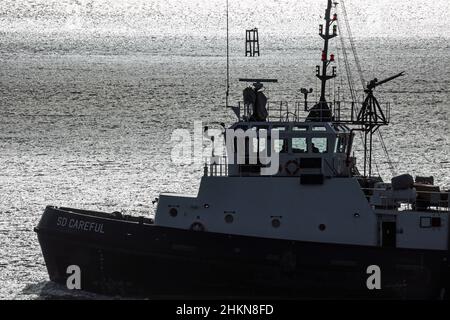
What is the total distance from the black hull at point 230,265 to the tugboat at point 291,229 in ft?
0.10

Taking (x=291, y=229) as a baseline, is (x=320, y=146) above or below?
above

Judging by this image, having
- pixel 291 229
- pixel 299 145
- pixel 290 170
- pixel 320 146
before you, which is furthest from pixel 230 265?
pixel 320 146

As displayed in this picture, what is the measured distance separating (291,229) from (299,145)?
278cm

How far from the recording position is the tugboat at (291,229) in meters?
38.6

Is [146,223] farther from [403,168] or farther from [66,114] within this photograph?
[66,114]

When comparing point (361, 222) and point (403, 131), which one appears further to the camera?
point (403, 131)

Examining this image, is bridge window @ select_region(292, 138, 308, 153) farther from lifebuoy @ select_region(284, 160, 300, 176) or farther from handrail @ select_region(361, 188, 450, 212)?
handrail @ select_region(361, 188, 450, 212)

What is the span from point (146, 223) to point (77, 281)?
310cm

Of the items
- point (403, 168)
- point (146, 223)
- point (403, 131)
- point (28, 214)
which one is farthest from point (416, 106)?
point (146, 223)

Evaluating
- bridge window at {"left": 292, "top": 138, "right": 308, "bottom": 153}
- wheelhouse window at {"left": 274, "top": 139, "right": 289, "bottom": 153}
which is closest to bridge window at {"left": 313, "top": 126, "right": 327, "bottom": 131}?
bridge window at {"left": 292, "top": 138, "right": 308, "bottom": 153}

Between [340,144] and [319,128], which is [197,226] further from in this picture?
[340,144]

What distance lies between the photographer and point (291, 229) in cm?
3909

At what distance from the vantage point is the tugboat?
38.6 metres

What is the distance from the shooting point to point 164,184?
65812mm
